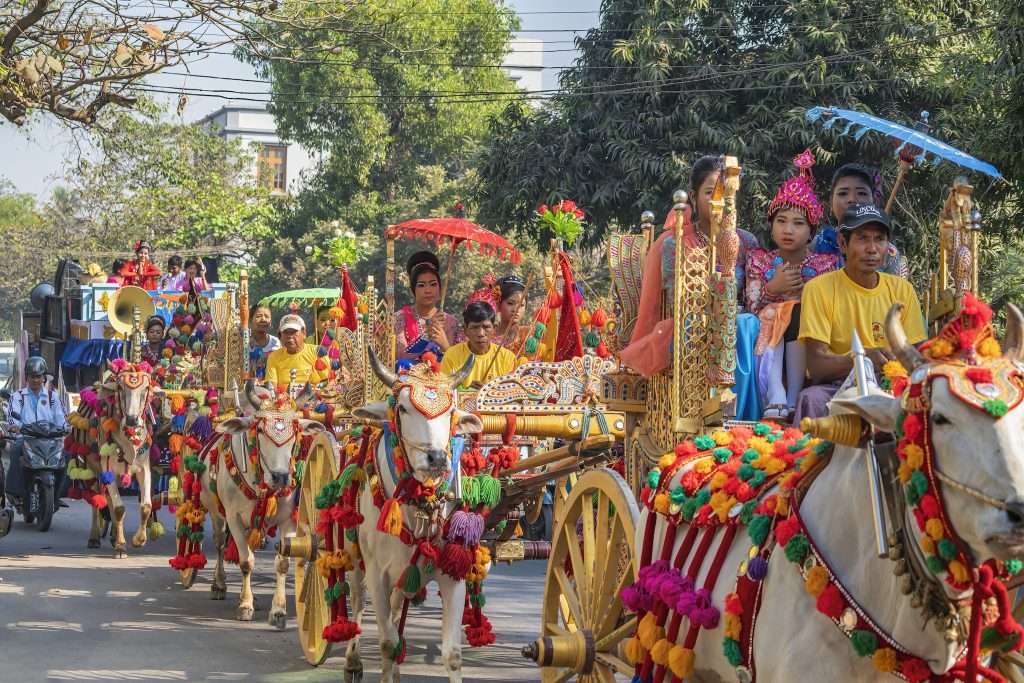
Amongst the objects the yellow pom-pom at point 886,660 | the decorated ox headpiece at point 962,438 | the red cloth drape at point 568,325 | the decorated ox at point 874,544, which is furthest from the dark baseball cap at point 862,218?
the red cloth drape at point 568,325

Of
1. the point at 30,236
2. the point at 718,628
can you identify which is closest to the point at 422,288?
the point at 718,628

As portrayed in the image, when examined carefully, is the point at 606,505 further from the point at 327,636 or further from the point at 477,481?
the point at 327,636

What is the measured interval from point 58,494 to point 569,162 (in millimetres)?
8895

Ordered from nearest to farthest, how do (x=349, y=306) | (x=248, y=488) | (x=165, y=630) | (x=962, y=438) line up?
1. (x=962, y=438)
2. (x=165, y=630)
3. (x=349, y=306)
4. (x=248, y=488)

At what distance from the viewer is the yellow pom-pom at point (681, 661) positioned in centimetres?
512

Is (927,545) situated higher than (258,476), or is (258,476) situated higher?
(927,545)

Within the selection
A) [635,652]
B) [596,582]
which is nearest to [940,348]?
[635,652]

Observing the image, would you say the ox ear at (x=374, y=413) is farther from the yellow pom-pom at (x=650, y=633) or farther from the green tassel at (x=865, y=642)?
the green tassel at (x=865, y=642)

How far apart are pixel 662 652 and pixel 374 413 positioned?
3.59m

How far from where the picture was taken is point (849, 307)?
20.0ft

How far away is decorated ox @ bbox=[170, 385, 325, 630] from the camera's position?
11.3 meters

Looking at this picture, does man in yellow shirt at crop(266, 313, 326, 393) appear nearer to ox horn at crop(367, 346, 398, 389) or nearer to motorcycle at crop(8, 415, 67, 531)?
ox horn at crop(367, 346, 398, 389)

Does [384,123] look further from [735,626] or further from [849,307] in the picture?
[735,626]

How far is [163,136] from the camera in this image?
153 ft
